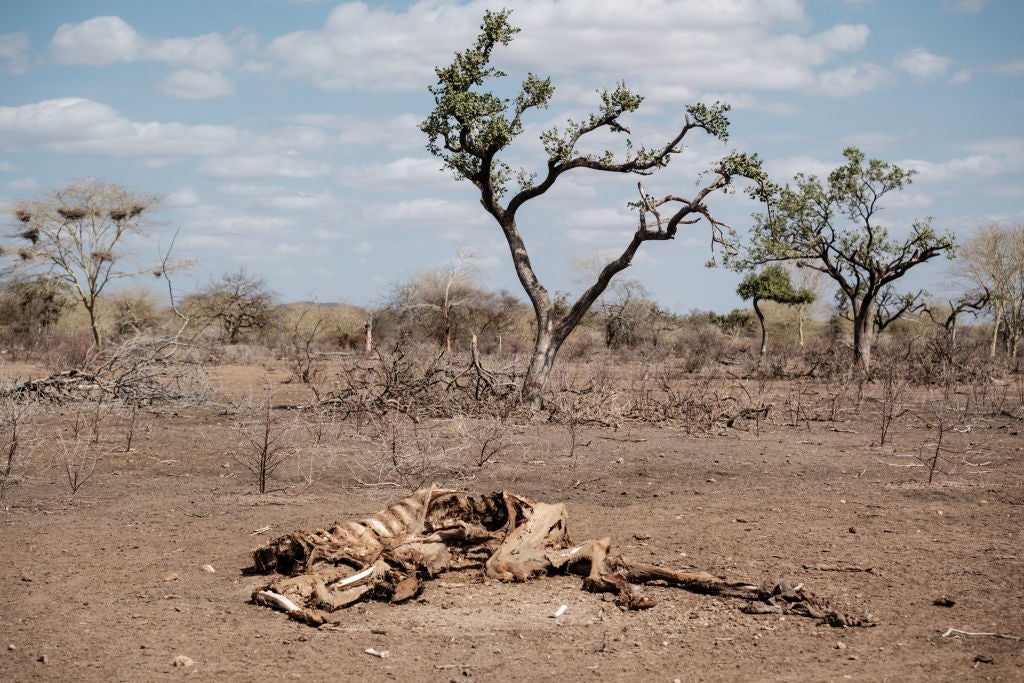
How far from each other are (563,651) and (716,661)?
735 millimetres

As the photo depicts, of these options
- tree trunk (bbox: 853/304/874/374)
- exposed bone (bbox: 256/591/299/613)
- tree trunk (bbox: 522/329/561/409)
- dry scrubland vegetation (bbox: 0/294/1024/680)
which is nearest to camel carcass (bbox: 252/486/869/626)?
exposed bone (bbox: 256/591/299/613)

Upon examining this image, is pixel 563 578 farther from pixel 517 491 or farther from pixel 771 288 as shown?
pixel 771 288

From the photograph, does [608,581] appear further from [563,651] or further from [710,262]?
[710,262]

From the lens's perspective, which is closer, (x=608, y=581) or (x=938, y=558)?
(x=608, y=581)

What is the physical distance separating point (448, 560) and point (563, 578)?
71 centimetres

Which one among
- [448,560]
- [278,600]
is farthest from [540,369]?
[278,600]

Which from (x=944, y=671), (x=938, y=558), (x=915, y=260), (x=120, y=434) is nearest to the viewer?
(x=944, y=671)

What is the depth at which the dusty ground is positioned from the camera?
15.1 ft

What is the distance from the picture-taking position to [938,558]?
20.5 feet

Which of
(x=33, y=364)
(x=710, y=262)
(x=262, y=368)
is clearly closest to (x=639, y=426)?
(x=710, y=262)

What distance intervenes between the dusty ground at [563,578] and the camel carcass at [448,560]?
100mm

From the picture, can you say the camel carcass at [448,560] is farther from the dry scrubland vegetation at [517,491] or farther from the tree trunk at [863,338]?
the tree trunk at [863,338]

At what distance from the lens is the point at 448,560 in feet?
19.5

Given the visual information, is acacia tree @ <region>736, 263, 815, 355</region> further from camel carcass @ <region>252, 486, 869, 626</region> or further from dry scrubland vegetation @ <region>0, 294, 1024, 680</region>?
camel carcass @ <region>252, 486, 869, 626</region>
